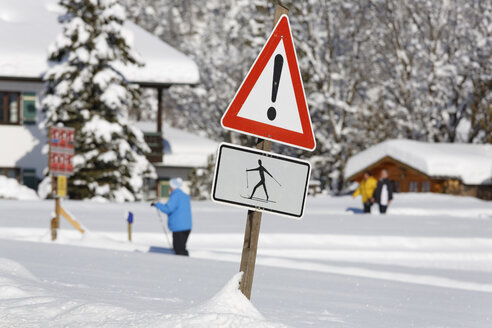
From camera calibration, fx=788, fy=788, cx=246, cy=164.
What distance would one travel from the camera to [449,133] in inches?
1676

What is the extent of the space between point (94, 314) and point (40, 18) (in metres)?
32.4

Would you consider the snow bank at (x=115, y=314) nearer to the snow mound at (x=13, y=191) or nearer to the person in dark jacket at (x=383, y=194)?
the person in dark jacket at (x=383, y=194)

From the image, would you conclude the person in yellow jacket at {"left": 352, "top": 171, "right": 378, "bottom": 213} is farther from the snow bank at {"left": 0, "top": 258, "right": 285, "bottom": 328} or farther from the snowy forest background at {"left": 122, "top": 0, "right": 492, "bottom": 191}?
the snow bank at {"left": 0, "top": 258, "right": 285, "bottom": 328}

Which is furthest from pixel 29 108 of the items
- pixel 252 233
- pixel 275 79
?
pixel 275 79

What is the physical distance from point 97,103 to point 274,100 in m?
23.2

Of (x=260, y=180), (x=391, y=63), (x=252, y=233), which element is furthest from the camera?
(x=391, y=63)

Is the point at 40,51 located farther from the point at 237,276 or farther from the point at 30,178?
the point at 237,276

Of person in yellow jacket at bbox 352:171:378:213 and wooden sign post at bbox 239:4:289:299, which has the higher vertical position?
wooden sign post at bbox 239:4:289:299

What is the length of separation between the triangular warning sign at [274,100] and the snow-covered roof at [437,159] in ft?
109

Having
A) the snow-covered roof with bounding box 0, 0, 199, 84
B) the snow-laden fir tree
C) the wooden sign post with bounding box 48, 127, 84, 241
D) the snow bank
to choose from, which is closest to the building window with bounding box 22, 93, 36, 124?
the snow-covered roof with bounding box 0, 0, 199, 84

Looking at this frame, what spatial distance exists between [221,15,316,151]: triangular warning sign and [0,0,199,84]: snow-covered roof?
25.0m

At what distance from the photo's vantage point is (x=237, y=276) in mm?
5172

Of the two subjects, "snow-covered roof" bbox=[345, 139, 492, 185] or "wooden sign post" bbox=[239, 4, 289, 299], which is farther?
"snow-covered roof" bbox=[345, 139, 492, 185]

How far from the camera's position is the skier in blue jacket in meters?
13.1
